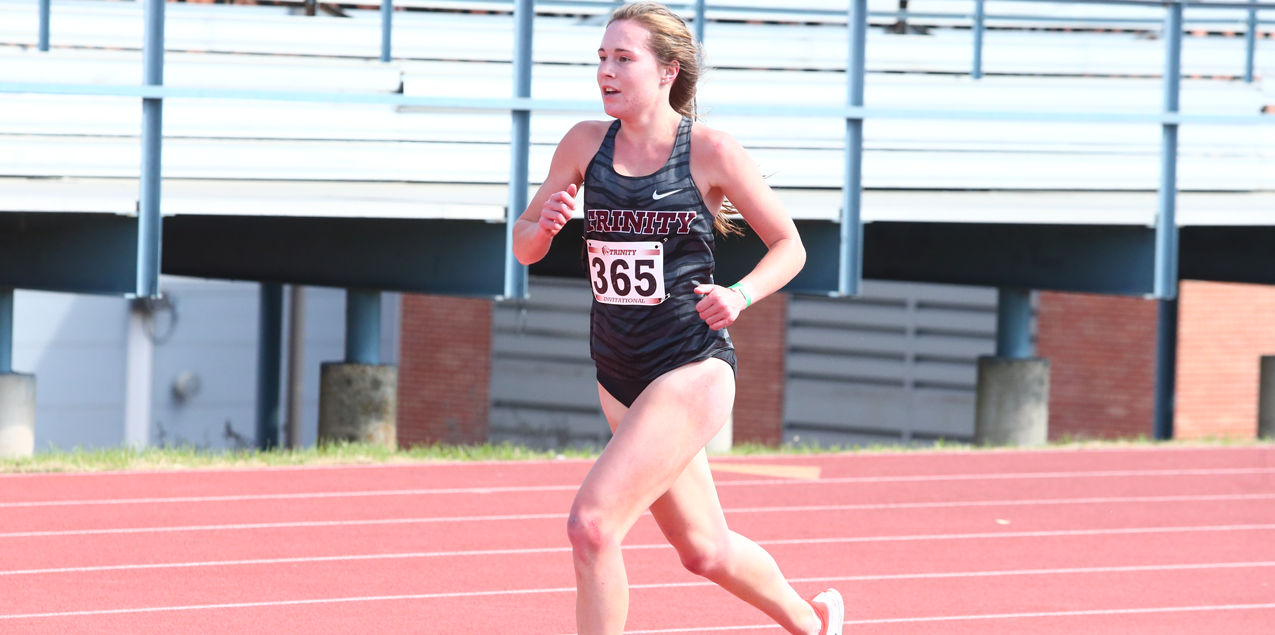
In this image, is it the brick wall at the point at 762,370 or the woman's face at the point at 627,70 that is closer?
the woman's face at the point at 627,70

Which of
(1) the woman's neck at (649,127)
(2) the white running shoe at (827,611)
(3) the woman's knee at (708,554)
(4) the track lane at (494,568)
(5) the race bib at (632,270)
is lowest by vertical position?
(4) the track lane at (494,568)

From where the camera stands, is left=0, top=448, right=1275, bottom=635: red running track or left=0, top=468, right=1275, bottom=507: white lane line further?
left=0, top=468, right=1275, bottom=507: white lane line

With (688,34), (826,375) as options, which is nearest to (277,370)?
(826,375)

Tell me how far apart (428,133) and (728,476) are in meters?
2.86

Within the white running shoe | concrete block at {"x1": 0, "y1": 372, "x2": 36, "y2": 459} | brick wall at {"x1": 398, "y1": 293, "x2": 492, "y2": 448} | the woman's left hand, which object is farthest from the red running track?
brick wall at {"x1": 398, "y1": 293, "x2": 492, "y2": 448}

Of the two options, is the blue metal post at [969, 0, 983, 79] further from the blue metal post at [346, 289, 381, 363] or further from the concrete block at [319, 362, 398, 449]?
the concrete block at [319, 362, 398, 449]

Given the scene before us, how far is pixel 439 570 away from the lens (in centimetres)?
652

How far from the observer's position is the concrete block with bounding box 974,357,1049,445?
1130cm

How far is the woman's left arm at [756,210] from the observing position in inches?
161

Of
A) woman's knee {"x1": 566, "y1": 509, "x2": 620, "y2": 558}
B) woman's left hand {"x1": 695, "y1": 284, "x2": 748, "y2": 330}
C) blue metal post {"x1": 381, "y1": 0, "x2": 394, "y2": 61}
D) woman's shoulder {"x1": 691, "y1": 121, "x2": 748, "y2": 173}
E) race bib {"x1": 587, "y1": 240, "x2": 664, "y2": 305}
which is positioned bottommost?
woman's knee {"x1": 566, "y1": 509, "x2": 620, "y2": 558}

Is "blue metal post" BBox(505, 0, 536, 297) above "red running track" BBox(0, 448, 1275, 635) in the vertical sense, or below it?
above

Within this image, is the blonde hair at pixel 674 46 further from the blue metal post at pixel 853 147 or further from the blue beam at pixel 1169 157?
the blue beam at pixel 1169 157

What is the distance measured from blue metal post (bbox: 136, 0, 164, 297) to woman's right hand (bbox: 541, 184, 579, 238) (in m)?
4.65

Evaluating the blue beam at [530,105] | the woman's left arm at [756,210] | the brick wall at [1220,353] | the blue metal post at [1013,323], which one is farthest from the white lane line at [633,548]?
the brick wall at [1220,353]
